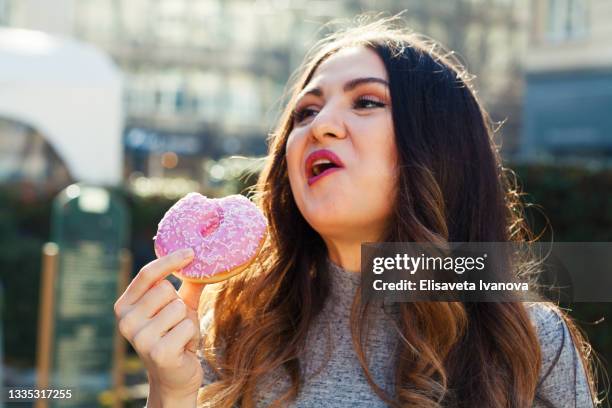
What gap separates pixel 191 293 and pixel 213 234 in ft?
0.68

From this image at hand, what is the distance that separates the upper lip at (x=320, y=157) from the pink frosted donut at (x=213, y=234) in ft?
0.78

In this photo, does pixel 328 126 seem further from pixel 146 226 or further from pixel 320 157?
pixel 146 226

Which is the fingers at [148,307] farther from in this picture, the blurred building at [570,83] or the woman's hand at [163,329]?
the blurred building at [570,83]

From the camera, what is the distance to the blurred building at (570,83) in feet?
57.7

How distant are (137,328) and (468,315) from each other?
0.86m

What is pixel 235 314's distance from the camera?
2328mm

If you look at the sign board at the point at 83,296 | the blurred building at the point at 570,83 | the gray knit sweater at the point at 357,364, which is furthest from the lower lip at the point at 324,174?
Answer: the blurred building at the point at 570,83

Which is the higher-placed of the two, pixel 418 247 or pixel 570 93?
pixel 570 93

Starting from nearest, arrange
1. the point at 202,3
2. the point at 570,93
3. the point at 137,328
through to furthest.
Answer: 1. the point at 137,328
2. the point at 570,93
3. the point at 202,3

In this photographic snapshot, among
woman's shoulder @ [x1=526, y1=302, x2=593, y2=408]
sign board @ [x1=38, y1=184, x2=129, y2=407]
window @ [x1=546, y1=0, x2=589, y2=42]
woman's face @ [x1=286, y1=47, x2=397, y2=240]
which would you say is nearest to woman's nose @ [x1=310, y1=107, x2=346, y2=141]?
woman's face @ [x1=286, y1=47, x2=397, y2=240]

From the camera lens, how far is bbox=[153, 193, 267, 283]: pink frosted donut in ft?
6.77

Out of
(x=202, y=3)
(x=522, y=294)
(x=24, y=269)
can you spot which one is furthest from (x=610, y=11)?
(x=202, y=3)

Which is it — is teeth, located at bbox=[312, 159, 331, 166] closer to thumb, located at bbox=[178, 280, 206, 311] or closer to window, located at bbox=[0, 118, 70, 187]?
thumb, located at bbox=[178, 280, 206, 311]

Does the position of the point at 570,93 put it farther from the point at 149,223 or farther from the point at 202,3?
the point at 202,3
